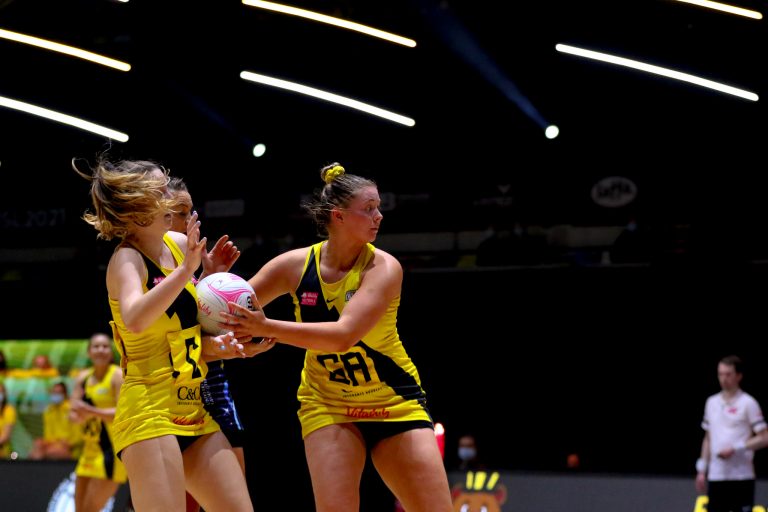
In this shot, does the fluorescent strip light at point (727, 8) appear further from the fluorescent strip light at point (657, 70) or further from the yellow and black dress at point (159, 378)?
the yellow and black dress at point (159, 378)

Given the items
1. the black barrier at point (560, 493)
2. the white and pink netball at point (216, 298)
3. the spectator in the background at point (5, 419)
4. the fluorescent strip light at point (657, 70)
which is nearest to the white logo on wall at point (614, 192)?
the fluorescent strip light at point (657, 70)

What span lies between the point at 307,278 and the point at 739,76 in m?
7.71

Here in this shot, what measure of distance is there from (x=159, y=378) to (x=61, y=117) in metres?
8.95

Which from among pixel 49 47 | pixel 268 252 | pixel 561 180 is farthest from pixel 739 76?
pixel 49 47

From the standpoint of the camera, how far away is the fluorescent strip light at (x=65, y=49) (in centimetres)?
1066

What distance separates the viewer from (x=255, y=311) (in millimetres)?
4105

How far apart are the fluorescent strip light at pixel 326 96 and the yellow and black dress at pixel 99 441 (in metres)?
4.31

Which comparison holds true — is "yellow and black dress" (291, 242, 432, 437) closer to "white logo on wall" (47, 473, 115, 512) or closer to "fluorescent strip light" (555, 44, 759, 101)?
"white logo on wall" (47, 473, 115, 512)

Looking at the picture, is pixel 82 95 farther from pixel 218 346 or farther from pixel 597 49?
pixel 218 346

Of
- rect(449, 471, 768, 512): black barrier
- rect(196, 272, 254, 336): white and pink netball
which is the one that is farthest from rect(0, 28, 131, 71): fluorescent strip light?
rect(196, 272, 254, 336): white and pink netball

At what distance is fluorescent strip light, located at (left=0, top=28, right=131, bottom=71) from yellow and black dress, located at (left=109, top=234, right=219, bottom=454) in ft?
25.1

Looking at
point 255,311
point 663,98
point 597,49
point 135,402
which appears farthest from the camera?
point 663,98

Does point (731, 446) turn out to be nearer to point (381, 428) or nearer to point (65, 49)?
point (381, 428)

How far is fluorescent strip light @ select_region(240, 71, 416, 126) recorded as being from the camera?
11.4 metres
